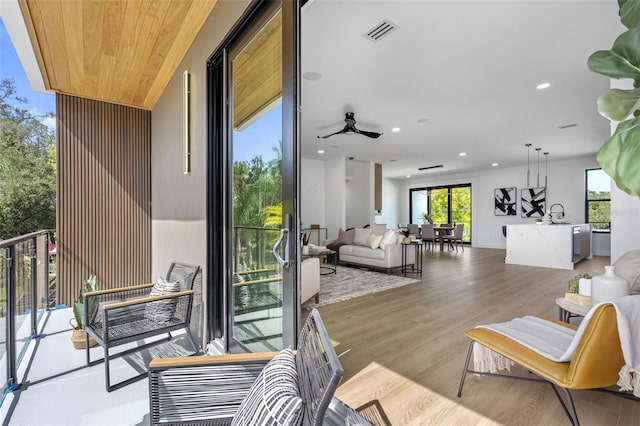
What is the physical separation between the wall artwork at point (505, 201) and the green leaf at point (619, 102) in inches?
435

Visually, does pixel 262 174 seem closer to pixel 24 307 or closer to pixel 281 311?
pixel 281 311

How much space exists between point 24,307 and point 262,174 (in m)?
2.70

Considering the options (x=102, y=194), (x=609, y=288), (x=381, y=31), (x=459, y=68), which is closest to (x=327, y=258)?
(x=102, y=194)

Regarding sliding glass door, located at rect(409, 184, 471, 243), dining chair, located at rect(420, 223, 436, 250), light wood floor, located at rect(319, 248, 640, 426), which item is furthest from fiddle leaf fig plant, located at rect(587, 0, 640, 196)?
sliding glass door, located at rect(409, 184, 471, 243)

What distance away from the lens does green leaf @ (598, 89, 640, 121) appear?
0.73 meters

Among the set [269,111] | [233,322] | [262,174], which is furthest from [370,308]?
[269,111]

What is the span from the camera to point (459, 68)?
3359mm

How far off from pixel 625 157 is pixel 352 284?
15.0 ft

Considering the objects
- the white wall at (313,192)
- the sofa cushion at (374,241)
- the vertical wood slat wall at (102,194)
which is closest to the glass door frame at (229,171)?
the vertical wood slat wall at (102,194)

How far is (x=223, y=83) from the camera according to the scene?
235 centimetres

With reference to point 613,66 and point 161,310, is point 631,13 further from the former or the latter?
point 161,310

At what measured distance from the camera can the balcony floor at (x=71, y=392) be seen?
1.82 m

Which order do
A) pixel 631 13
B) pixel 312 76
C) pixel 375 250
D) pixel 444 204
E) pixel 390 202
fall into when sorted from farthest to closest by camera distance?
pixel 390 202, pixel 444 204, pixel 375 250, pixel 312 76, pixel 631 13

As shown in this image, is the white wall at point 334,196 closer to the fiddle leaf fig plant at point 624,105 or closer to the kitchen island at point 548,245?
the kitchen island at point 548,245
